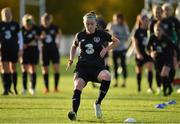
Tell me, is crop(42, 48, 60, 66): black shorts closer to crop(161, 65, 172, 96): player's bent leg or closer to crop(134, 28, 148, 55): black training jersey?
crop(134, 28, 148, 55): black training jersey

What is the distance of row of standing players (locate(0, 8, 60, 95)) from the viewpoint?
23.3 m

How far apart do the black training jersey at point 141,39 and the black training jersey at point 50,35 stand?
2467 mm

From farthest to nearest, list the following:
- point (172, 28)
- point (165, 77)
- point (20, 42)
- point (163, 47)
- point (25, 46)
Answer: point (25, 46) < point (20, 42) < point (172, 28) < point (163, 47) < point (165, 77)

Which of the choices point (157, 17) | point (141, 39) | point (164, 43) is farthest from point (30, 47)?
point (164, 43)

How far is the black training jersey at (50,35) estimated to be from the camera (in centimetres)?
2505

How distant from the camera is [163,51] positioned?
22.7 meters

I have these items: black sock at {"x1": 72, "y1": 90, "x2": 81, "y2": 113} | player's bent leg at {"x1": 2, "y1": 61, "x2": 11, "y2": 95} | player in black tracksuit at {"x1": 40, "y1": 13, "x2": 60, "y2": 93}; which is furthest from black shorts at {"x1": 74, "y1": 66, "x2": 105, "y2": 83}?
player in black tracksuit at {"x1": 40, "y1": 13, "x2": 60, "y2": 93}

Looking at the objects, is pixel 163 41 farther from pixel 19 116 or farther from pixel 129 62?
pixel 129 62

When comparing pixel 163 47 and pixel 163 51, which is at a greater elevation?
pixel 163 47

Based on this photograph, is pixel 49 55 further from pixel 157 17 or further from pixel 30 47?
pixel 157 17

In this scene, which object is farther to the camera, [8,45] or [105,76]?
[8,45]

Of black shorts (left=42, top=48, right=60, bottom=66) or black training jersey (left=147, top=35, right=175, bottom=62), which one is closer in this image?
black training jersey (left=147, top=35, right=175, bottom=62)

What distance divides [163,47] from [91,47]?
6512mm

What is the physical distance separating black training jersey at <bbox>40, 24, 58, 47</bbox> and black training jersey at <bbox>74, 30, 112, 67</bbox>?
8493mm
